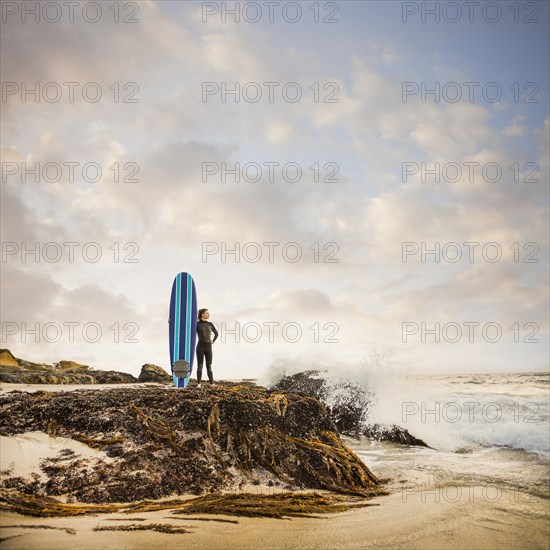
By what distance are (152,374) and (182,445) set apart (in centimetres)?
1073

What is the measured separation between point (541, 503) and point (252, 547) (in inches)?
94.3

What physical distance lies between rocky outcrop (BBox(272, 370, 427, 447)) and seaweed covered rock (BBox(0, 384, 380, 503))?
56.3 inches

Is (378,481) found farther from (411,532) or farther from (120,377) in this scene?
(120,377)

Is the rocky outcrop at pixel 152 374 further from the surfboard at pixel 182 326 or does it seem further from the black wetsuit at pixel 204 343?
the black wetsuit at pixel 204 343

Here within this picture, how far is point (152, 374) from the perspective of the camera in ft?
45.9

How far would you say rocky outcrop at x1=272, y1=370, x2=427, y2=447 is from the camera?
6.91 m

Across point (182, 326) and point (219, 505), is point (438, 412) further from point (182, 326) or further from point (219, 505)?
point (219, 505)

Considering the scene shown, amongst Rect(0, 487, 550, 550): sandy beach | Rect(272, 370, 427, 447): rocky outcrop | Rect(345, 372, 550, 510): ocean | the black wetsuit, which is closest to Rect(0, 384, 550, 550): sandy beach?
Rect(0, 487, 550, 550): sandy beach

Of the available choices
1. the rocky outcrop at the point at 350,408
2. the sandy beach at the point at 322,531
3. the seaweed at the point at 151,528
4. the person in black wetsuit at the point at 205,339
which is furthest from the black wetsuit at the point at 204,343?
the seaweed at the point at 151,528

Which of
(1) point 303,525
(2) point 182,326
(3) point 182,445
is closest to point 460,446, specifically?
(1) point 303,525

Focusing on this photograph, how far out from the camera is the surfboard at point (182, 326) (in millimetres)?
8866

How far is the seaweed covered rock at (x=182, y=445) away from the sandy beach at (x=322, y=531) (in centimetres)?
56

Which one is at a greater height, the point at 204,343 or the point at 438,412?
the point at 204,343

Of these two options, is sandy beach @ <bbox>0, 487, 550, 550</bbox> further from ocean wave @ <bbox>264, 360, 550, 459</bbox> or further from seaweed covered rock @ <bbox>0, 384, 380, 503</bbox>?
ocean wave @ <bbox>264, 360, 550, 459</bbox>
